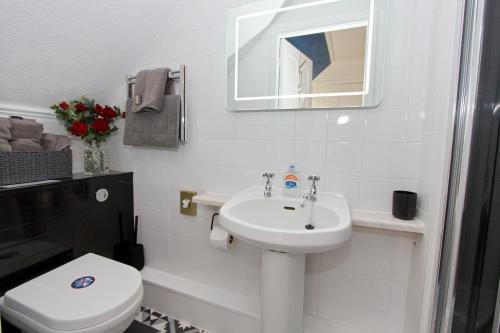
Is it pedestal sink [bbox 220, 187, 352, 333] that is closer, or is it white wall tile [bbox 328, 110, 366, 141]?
pedestal sink [bbox 220, 187, 352, 333]

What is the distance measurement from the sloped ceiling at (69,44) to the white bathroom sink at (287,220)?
116 cm

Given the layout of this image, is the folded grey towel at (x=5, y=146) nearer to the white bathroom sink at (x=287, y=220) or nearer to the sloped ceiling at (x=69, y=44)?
the sloped ceiling at (x=69, y=44)

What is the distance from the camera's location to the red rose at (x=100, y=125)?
1413 mm

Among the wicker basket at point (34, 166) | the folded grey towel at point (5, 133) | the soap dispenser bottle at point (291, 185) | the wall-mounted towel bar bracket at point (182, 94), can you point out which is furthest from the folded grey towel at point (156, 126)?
the soap dispenser bottle at point (291, 185)

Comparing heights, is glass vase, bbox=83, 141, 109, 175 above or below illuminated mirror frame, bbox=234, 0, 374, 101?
below

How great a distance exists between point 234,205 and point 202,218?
0.51 m

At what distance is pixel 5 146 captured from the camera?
1.08 meters

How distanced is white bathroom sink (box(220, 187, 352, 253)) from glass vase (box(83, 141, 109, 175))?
101 cm

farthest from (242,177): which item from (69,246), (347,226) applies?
(69,246)

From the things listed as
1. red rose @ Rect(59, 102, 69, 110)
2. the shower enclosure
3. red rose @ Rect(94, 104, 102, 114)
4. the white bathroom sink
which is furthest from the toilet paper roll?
red rose @ Rect(59, 102, 69, 110)

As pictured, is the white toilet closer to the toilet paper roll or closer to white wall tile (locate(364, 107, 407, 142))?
the toilet paper roll

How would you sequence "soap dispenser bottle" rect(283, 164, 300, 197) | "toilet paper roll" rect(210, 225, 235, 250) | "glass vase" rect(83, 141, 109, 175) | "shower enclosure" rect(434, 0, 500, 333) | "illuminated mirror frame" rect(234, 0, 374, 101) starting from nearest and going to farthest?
1. "shower enclosure" rect(434, 0, 500, 333)
2. "illuminated mirror frame" rect(234, 0, 374, 101)
3. "soap dispenser bottle" rect(283, 164, 300, 197)
4. "toilet paper roll" rect(210, 225, 235, 250)
5. "glass vase" rect(83, 141, 109, 175)

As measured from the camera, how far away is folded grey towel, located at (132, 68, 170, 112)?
1353 millimetres

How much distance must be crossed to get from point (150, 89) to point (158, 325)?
1379mm
